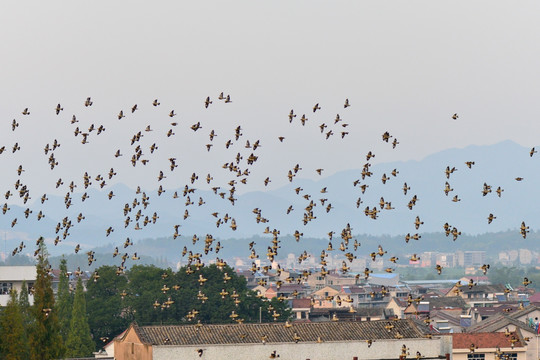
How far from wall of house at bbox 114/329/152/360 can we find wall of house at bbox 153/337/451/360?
3.90 ft

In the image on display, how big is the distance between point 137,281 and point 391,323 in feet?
171

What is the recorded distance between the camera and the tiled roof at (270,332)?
7119 cm

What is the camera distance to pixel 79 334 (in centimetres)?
9319

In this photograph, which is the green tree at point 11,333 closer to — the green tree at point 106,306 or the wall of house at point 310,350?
the wall of house at point 310,350

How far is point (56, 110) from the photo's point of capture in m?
57.6

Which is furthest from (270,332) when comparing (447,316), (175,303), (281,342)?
(447,316)

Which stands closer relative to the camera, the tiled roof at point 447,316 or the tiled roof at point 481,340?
the tiled roof at point 481,340

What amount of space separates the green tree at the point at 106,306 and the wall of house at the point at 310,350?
34070 millimetres

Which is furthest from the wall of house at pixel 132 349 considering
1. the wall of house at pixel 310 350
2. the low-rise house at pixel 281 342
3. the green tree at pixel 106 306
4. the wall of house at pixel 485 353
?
the green tree at pixel 106 306

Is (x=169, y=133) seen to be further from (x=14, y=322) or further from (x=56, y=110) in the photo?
(x=14, y=322)

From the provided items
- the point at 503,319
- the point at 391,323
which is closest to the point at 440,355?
the point at 391,323

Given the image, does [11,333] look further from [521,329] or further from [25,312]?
[521,329]

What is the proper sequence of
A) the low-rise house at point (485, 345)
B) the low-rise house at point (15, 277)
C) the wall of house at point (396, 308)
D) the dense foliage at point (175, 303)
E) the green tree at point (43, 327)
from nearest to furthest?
the green tree at point (43, 327)
the low-rise house at point (485, 345)
the low-rise house at point (15, 277)
the dense foliage at point (175, 303)
the wall of house at point (396, 308)

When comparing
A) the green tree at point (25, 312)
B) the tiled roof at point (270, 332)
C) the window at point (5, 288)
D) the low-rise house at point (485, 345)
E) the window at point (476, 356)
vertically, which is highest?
the window at point (5, 288)
